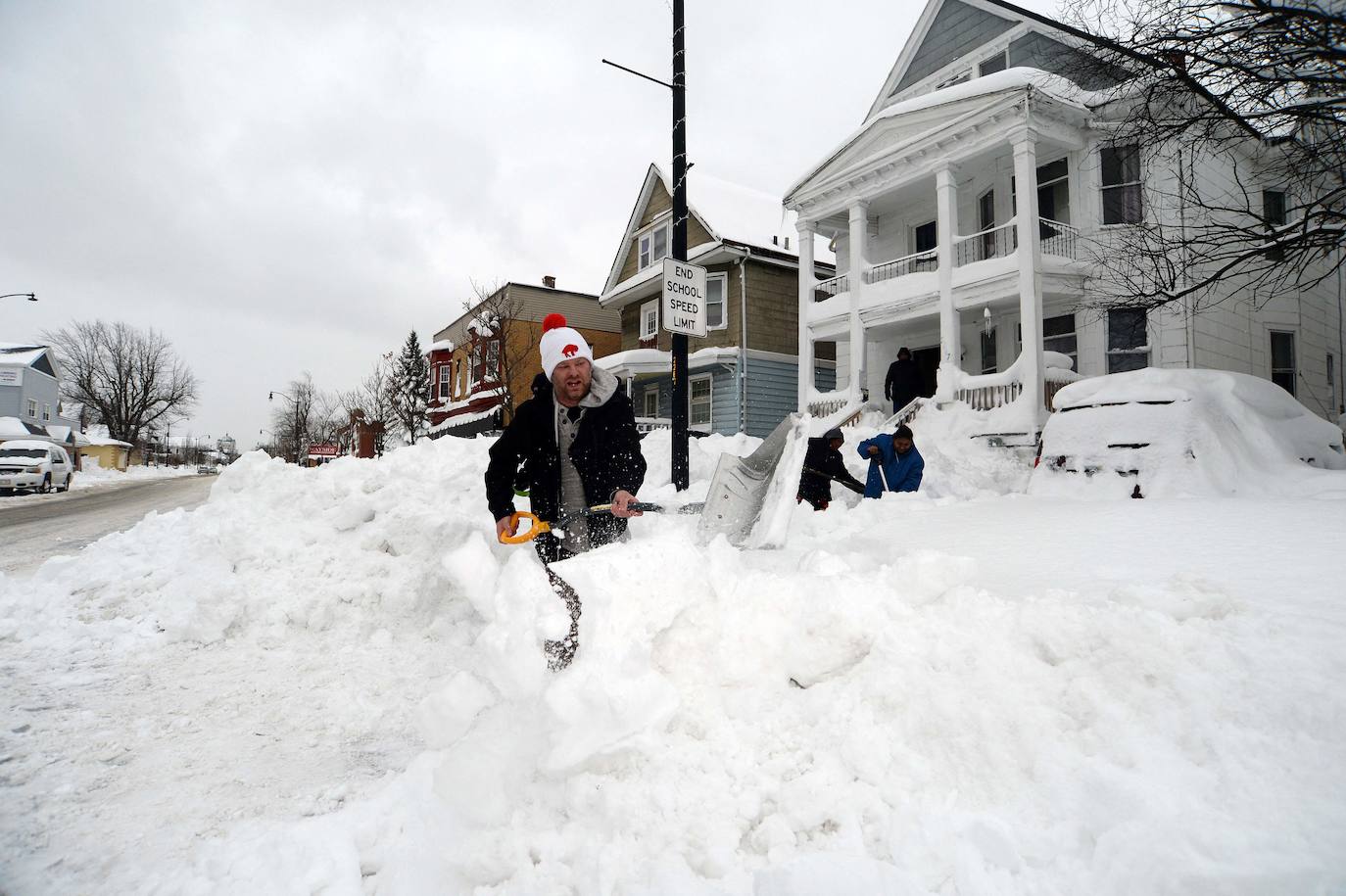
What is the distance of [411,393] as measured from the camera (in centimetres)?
3988

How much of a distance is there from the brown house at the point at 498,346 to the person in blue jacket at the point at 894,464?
52.0 ft

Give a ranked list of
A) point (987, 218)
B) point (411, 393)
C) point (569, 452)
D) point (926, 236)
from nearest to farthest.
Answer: point (569, 452)
point (987, 218)
point (926, 236)
point (411, 393)

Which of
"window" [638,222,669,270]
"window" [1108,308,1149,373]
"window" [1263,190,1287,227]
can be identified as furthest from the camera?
"window" [638,222,669,270]

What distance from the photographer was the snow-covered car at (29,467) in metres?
19.0

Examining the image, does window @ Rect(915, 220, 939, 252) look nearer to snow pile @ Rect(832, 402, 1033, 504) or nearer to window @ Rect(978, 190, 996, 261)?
window @ Rect(978, 190, 996, 261)

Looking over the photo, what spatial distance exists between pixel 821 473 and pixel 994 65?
14.5 metres

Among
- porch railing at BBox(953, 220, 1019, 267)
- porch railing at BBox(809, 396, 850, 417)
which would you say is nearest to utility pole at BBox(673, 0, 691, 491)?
porch railing at BBox(953, 220, 1019, 267)

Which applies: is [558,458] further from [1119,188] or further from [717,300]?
[717,300]

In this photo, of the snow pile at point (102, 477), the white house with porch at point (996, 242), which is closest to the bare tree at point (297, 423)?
the snow pile at point (102, 477)

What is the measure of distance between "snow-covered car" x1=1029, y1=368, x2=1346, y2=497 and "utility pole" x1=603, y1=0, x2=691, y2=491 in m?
3.39

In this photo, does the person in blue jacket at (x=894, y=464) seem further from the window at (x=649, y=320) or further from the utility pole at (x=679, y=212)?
the window at (x=649, y=320)

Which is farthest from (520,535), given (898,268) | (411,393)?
(411,393)

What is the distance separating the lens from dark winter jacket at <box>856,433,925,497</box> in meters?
7.02

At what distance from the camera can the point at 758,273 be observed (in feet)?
64.3
